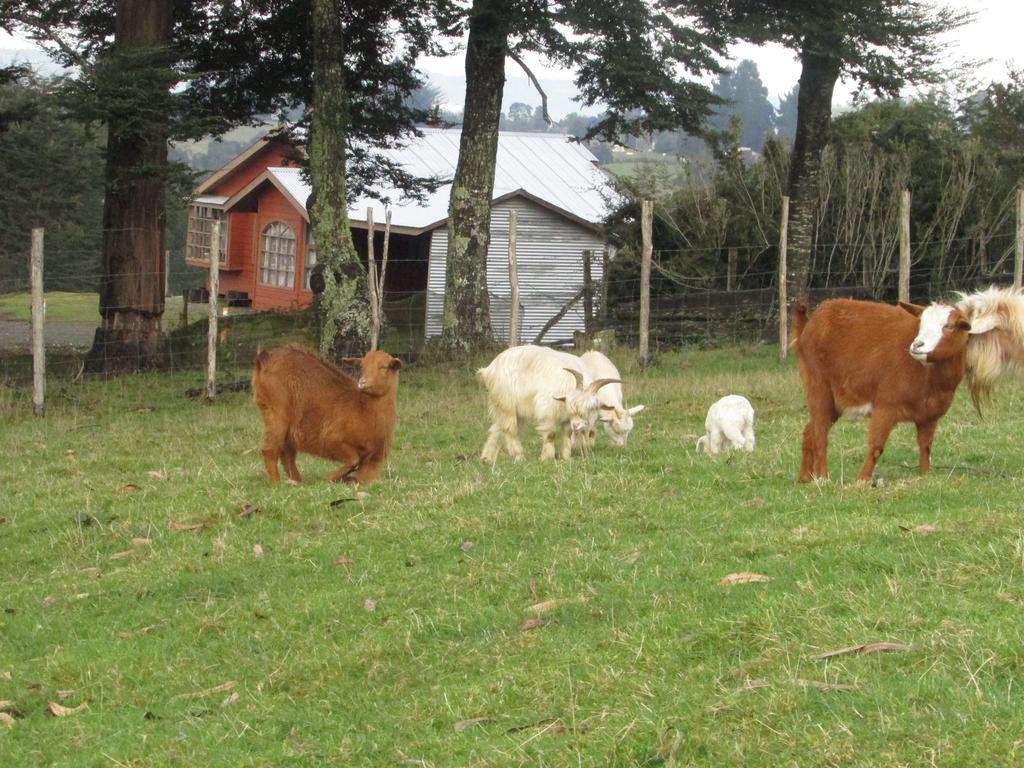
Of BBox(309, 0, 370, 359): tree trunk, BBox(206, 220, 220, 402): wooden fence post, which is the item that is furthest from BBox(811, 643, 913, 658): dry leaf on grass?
BBox(309, 0, 370, 359): tree trunk

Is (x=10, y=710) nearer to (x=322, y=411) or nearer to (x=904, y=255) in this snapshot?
(x=322, y=411)

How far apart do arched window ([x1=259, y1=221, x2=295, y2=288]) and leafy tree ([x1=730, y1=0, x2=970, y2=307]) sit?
19.9 m

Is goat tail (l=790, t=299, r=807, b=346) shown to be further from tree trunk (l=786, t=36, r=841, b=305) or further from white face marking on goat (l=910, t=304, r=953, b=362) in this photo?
tree trunk (l=786, t=36, r=841, b=305)

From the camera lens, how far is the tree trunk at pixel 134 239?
20891 mm

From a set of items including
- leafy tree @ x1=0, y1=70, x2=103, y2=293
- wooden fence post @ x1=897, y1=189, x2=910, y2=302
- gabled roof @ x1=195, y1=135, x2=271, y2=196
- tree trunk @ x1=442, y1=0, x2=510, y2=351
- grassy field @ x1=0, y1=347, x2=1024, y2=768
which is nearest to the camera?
grassy field @ x1=0, y1=347, x2=1024, y2=768

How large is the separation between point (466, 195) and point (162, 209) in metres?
5.09

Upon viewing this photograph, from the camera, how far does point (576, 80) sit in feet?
73.5

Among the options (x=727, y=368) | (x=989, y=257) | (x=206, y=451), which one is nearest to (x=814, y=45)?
(x=727, y=368)

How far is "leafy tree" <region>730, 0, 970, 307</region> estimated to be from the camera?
2250 centimetres

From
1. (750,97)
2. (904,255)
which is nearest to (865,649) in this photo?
(904,255)

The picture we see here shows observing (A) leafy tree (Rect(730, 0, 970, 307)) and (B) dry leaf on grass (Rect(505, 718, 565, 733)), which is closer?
(B) dry leaf on grass (Rect(505, 718, 565, 733))

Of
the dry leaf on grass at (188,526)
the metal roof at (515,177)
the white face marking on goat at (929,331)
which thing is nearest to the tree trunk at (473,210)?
the metal roof at (515,177)

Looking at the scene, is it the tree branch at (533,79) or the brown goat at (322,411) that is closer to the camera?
the brown goat at (322,411)

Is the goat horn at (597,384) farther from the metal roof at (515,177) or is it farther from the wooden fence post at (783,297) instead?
the metal roof at (515,177)
